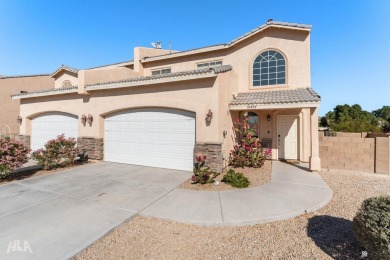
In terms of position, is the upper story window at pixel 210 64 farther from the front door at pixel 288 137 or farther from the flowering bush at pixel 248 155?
the front door at pixel 288 137

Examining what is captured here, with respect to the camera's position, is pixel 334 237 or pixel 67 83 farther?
pixel 67 83

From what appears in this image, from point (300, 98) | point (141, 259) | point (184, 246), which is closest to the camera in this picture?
point (141, 259)

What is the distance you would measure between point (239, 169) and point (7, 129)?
78.1 feet

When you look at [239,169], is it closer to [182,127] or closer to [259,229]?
[182,127]

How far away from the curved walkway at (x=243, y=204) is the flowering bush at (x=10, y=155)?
21.9 ft

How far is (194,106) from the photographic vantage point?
8.36 m

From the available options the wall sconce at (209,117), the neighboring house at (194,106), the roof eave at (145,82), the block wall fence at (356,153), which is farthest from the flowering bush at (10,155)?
the block wall fence at (356,153)

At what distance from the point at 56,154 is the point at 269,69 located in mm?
12694

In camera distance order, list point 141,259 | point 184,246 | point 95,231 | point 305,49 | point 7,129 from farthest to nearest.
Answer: point 7,129 < point 305,49 < point 95,231 < point 184,246 < point 141,259

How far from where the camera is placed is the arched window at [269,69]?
11.4 metres

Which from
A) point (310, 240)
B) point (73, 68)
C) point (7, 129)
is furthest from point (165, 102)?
point (7, 129)

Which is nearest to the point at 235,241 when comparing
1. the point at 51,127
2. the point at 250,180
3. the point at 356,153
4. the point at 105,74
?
the point at 250,180

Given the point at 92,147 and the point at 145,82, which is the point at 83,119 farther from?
the point at 145,82

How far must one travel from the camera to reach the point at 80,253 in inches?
134
